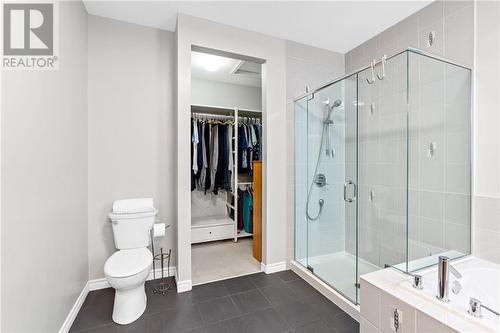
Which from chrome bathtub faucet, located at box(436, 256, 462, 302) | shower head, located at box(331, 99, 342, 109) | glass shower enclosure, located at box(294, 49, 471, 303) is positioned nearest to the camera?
chrome bathtub faucet, located at box(436, 256, 462, 302)

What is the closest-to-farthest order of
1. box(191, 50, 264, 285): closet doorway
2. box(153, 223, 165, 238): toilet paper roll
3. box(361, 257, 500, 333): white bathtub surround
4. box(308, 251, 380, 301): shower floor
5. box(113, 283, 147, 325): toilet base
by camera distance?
box(361, 257, 500, 333): white bathtub surround, box(113, 283, 147, 325): toilet base, box(308, 251, 380, 301): shower floor, box(153, 223, 165, 238): toilet paper roll, box(191, 50, 264, 285): closet doorway

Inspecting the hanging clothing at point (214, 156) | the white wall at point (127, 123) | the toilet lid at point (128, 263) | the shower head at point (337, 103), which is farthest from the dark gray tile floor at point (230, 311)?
the shower head at point (337, 103)

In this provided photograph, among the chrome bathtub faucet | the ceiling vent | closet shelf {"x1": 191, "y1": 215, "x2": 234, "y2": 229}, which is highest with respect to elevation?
the ceiling vent

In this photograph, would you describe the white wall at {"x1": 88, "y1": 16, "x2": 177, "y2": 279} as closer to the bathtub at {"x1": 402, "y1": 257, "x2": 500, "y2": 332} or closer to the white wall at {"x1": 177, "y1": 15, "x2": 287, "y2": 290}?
the white wall at {"x1": 177, "y1": 15, "x2": 287, "y2": 290}

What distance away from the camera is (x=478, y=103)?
179 cm

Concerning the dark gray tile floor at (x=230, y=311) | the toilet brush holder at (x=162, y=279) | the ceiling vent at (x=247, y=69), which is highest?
the ceiling vent at (x=247, y=69)

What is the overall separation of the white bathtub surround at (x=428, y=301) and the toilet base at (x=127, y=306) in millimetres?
1611

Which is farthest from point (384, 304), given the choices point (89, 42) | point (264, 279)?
point (89, 42)

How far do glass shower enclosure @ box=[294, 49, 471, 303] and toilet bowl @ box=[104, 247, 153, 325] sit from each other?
5.18 feet

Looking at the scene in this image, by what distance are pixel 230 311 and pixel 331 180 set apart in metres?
1.66

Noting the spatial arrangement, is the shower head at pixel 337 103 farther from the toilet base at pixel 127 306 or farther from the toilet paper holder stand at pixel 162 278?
the toilet base at pixel 127 306

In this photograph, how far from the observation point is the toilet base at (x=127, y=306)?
1.73 meters

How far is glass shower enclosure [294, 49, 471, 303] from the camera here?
73.5 inches

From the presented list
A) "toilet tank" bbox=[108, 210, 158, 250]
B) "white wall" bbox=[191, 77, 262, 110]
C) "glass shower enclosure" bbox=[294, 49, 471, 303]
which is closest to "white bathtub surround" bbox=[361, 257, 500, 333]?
"glass shower enclosure" bbox=[294, 49, 471, 303]
